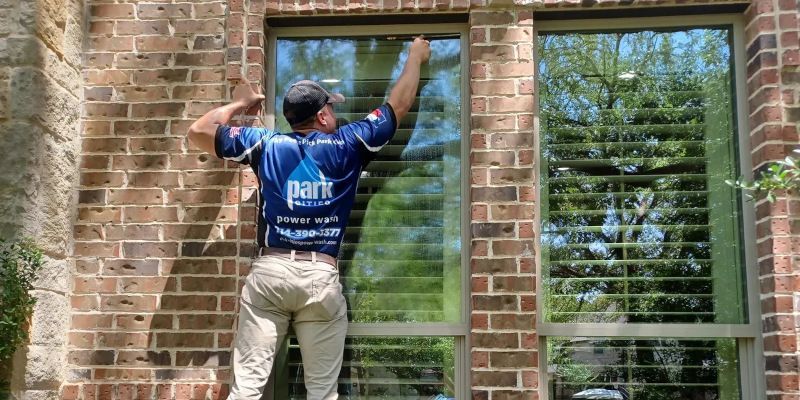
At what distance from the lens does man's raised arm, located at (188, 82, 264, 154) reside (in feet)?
10.9

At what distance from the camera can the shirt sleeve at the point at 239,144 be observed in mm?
3283

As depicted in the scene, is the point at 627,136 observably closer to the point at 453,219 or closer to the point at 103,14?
the point at 453,219

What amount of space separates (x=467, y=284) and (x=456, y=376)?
0.45 meters

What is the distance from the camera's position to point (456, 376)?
3666 millimetres

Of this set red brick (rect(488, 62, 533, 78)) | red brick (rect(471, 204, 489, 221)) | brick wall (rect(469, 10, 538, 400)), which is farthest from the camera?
red brick (rect(488, 62, 533, 78))

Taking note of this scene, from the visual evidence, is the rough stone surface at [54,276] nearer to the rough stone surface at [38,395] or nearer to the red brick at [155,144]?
the rough stone surface at [38,395]

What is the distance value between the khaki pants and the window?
0.54m

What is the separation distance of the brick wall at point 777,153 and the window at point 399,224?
142 cm

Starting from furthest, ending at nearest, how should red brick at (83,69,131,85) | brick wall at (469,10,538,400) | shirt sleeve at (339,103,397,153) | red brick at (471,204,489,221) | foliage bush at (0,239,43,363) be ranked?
1. red brick at (83,69,131,85)
2. red brick at (471,204,489,221)
3. brick wall at (469,10,538,400)
4. shirt sleeve at (339,103,397,153)
5. foliage bush at (0,239,43,363)

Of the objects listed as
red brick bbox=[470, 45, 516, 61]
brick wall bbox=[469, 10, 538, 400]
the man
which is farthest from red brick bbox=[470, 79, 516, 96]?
the man

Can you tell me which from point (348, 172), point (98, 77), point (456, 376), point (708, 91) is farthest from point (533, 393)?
point (98, 77)

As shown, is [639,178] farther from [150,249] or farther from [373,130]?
[150,249]

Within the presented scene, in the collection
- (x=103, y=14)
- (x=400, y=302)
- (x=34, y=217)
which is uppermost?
(x=103, y=14)

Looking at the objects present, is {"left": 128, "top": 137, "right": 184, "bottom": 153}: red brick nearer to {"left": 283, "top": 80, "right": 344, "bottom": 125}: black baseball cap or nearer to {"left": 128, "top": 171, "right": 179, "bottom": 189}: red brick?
{"left": 128, "top": 171, "right": 179, "bottom": 189}: red brick
